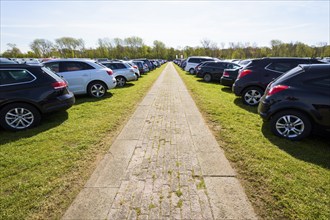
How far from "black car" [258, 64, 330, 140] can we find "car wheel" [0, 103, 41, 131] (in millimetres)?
5807

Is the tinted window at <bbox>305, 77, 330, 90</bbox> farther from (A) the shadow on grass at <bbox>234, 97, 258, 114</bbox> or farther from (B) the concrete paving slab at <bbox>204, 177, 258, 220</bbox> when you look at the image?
(B) the concrete paving slab at <bbox>204, 177, 258, 220</bbox>

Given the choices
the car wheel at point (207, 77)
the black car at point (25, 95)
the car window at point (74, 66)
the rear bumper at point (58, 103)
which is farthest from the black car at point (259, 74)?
the car wheel at point (207, 77)

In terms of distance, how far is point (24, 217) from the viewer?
2143mm

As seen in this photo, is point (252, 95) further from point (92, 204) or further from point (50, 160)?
point (50, 160)

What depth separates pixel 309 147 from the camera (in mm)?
3746

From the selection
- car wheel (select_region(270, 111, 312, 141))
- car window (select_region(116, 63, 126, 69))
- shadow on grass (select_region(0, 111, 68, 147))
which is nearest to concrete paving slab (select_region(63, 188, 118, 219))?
shadow on grass (select_region(0, 111, 68, 147))

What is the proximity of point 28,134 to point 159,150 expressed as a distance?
3.20 metres

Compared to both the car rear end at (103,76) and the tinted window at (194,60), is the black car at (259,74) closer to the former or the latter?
the car rear end at (103,76)

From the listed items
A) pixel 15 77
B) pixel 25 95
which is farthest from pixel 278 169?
pixel 15 77

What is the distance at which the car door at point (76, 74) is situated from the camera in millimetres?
7977

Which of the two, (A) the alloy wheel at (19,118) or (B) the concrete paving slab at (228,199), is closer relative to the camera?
(B) the concrete paving slab at (228,199)

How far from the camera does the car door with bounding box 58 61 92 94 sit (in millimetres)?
7977

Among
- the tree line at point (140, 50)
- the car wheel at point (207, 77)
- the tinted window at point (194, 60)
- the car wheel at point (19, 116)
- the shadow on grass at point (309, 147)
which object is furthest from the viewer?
the tree line at point (140, 50)

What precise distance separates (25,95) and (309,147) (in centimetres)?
658
